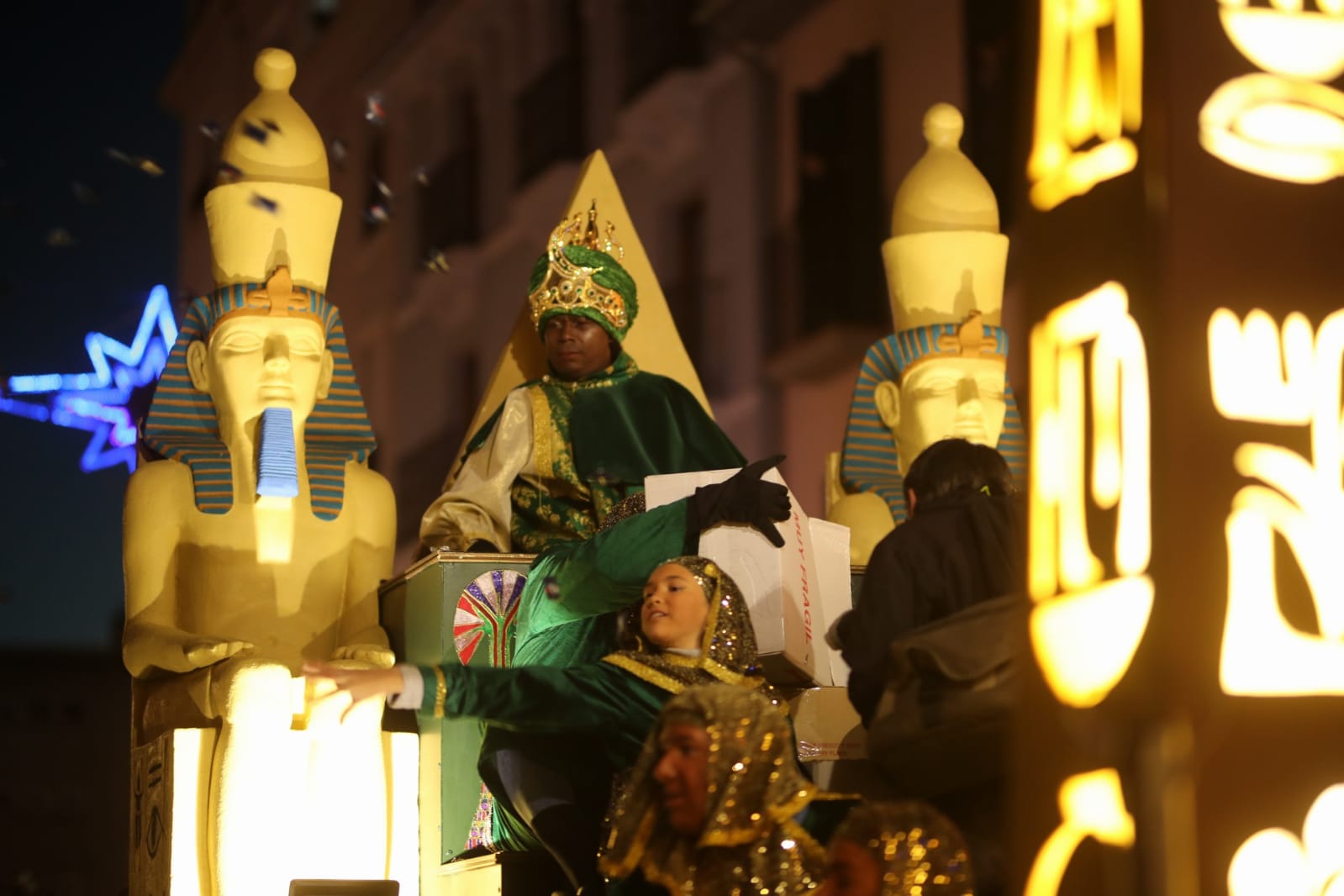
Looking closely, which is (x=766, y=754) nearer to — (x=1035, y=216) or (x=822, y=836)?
(x=822, y=836)

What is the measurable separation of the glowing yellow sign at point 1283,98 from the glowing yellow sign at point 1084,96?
0.13 metres

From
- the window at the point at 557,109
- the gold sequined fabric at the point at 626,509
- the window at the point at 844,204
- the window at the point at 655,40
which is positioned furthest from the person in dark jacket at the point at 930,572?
the window at the point at 557,109

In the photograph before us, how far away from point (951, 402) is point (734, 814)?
2834 millimetres

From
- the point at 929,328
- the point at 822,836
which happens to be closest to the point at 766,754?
the point at 822,836

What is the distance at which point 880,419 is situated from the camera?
707 cm

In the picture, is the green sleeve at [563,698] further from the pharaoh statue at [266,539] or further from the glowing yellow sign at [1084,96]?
the glowing yellow sign at [1084,96]

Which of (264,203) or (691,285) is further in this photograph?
(691,285)

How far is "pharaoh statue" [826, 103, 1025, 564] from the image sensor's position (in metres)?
6.84

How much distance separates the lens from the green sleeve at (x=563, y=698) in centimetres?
478

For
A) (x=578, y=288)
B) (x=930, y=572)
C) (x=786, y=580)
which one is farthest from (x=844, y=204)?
Result: (x=930, y=572)

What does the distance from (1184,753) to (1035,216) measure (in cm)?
93

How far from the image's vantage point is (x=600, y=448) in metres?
6.53

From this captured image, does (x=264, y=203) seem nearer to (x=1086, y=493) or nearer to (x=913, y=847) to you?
(x=913, y=847)

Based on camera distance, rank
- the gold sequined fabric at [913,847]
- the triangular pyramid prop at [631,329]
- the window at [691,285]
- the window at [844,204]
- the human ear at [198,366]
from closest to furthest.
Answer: the gold sequined fabric at [913,847], the human ear at [198,366], the triangular pyramid prop at [631,329], the window at [844,204], the window at [691,285]
